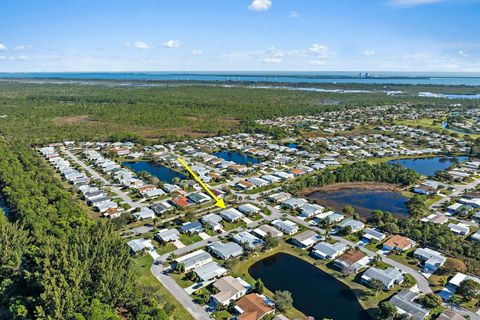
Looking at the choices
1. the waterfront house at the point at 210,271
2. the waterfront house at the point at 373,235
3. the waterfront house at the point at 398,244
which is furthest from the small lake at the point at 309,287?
the waterfront house at the point at 373,235

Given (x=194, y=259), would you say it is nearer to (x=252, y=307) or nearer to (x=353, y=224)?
(x=252, y=307)

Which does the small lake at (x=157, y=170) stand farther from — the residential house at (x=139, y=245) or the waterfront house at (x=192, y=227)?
the residential house at (x=139, y=245)

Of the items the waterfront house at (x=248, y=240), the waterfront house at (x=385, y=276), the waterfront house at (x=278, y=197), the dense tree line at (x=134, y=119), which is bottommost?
the waterfront house at (x=385, y=276)

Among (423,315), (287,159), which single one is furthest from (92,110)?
(423,315)

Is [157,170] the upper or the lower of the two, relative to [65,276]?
lower

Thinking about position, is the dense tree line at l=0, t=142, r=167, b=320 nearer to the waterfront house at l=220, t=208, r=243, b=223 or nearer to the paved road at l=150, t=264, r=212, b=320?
the paved road at l=150, t=264, r=212, b=320

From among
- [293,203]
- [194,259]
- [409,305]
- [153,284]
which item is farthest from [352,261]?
[153,284]
